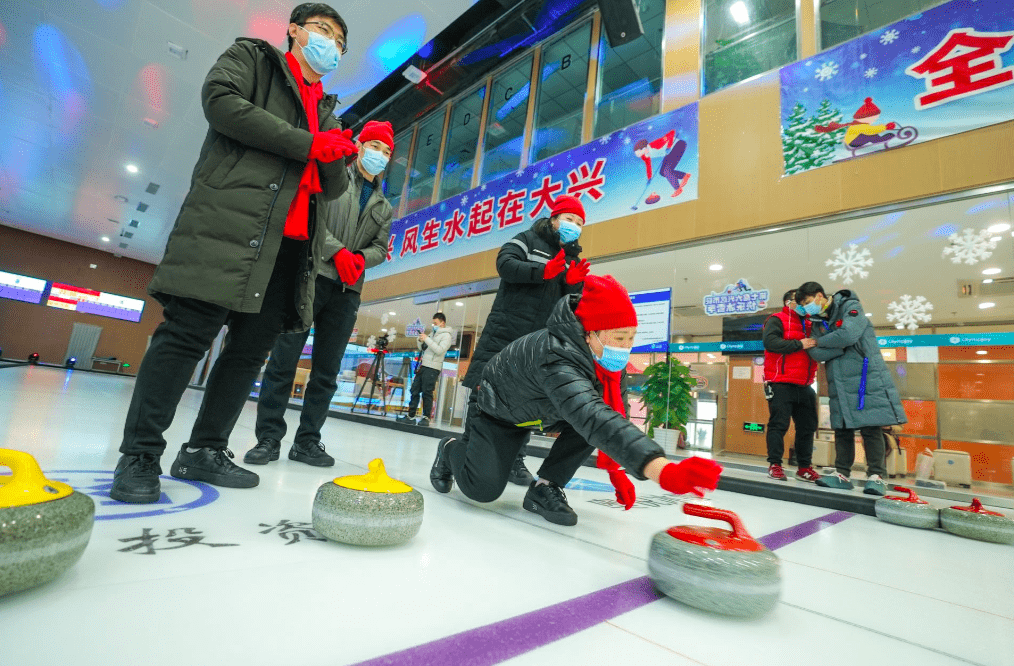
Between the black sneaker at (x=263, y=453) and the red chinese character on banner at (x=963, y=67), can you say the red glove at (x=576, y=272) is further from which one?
the red chinese character on banner at (x=963, y=67)

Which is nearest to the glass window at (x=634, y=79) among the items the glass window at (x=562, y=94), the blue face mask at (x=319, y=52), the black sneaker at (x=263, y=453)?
the glass window at (x=562, y=94)

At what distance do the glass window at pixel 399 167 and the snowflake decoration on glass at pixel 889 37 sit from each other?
639 cm

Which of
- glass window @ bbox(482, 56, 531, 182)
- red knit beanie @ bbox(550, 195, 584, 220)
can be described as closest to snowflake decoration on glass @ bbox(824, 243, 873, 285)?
red knit beanie @ bbox(550, 195, 584, 220)

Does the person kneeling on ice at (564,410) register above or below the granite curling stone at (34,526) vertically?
above

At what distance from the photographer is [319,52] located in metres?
1.27

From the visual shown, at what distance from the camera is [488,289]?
5.70 meters

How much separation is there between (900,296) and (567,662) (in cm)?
372

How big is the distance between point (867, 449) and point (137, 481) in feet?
10.7

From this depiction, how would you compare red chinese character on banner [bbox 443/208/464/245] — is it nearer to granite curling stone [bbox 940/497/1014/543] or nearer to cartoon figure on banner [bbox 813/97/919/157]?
cartoon figure on banner [bbox 813/97/919/157]

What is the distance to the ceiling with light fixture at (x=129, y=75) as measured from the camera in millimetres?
4711

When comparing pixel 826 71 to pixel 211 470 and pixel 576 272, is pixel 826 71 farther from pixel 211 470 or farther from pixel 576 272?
pixel 211 470

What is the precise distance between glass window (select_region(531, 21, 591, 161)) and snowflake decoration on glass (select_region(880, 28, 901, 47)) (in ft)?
8.42

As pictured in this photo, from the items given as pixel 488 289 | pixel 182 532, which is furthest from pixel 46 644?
pixel 488 289

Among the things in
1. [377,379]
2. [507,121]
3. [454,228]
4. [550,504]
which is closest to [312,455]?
[550,504]
